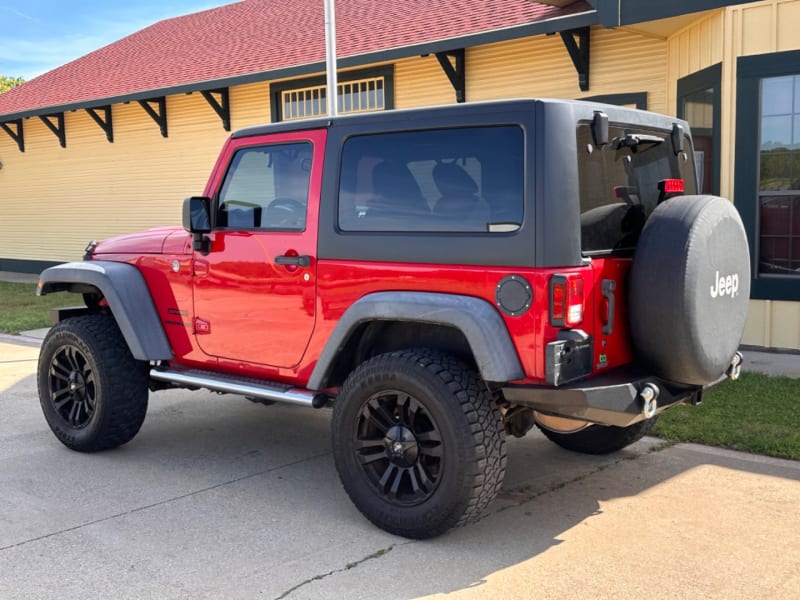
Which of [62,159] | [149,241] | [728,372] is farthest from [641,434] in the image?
[62,159]

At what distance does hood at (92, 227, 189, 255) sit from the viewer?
5.21m

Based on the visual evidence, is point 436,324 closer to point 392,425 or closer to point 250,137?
point 392,425

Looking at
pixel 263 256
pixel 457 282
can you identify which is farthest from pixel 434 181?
pixel 263 256

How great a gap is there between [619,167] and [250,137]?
2140 millimetres

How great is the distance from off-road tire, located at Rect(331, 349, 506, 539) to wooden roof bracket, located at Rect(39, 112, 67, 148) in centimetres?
1755

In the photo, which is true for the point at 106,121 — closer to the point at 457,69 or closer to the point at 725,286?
the point at 457,69

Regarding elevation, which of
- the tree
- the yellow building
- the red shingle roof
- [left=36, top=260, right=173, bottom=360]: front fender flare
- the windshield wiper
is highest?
the tree

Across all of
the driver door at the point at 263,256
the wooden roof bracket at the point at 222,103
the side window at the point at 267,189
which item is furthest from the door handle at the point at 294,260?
the wooden roof bracket at the point at 222,103

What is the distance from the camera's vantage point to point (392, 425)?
408 cm

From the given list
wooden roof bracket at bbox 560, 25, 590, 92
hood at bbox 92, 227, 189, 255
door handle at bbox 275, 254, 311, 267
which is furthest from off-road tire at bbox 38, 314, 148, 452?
wooden roof bracket at bbox 560, 25, 590, 92

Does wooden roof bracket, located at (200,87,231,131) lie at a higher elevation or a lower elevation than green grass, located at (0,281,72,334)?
higher

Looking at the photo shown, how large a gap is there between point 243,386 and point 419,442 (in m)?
1.27

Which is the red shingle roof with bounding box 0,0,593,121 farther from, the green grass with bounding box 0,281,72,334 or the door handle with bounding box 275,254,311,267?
the door handle with bounding box 275,254,311,267

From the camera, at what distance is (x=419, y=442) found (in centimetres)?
Result: 398
